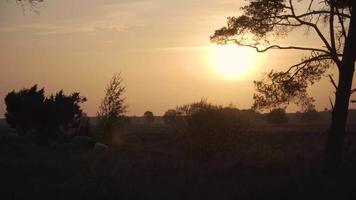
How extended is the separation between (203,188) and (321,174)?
466 cm

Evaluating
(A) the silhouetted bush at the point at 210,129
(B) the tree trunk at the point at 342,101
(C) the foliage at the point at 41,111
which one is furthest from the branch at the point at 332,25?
(C) the foliage at the point at 41,111

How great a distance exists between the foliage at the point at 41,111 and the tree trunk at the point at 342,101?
29.7 metres

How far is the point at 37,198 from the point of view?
13.2 m

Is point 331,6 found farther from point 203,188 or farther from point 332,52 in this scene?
point 203,188

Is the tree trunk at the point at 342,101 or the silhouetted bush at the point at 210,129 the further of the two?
the silhouetted bush at the point at 210,129

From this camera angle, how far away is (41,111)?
4722cm

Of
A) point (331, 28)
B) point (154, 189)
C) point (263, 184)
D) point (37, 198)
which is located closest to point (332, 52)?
point (331, 28)

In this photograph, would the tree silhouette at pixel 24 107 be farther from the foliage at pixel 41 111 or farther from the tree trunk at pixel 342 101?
the tree trunk at pixel 342 101

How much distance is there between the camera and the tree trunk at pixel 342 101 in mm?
18281

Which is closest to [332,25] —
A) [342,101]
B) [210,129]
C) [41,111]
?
[342,101]

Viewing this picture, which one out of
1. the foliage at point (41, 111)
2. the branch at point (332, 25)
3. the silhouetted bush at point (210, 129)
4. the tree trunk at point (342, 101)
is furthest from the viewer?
the foliage at point (41, 111)

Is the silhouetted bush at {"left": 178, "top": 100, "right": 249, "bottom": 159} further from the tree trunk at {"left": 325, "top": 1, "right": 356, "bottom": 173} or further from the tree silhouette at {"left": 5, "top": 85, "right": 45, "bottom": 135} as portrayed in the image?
the tree silhouette at {"left": 5, "top": 85, "right": 45, "bottom": 135}

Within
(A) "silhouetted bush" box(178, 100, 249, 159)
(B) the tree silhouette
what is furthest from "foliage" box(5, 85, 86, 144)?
(A) "silhouetted bush" box(178, 100, 249, 159)

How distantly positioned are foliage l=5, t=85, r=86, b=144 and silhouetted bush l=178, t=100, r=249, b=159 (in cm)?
1551
